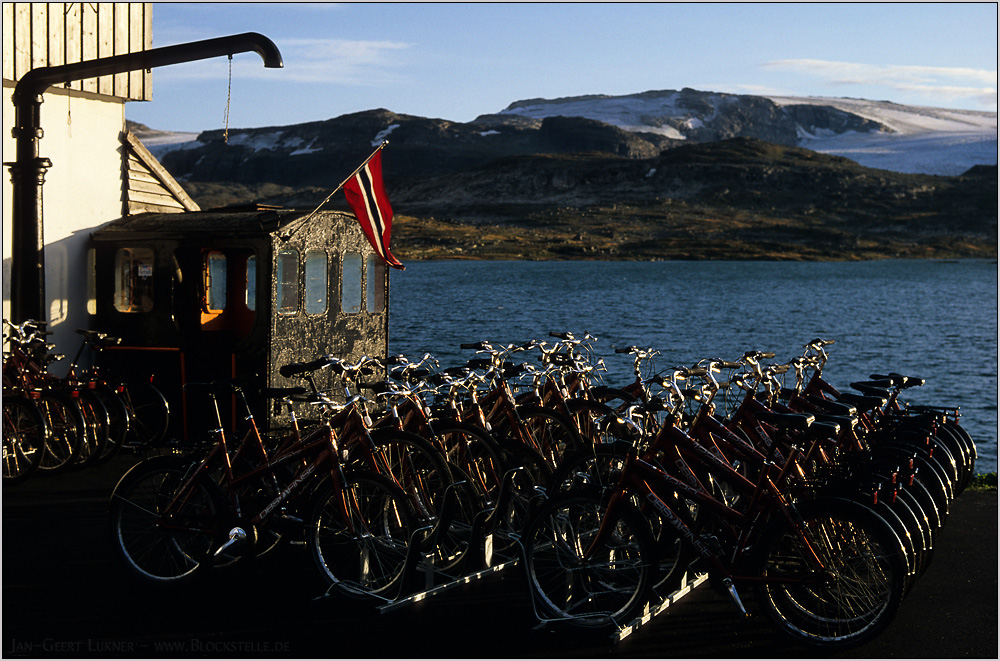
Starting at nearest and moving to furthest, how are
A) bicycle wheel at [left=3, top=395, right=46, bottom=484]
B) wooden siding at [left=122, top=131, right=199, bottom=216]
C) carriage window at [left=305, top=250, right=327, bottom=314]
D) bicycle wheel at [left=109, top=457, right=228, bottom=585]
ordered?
bicycle wheel at [left=109, top=457, right=228, bottom=585], bicycle wheel at [left=3, top=395, right=46, bottom=484], carriage window at [left=305, top=250, right=327, bottom=314], wooden siding at [left=122, top=131, right=199, bottom=216]

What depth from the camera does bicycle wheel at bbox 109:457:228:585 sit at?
5.18m

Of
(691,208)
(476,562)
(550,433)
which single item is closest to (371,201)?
(550,433)

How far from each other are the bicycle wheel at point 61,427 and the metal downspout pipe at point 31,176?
6.45ft

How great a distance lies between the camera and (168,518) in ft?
17.1

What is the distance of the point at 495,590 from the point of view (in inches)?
209

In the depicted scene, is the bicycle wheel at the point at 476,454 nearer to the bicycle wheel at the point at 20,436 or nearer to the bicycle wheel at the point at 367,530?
the bicycle wheel at the point at 367,530

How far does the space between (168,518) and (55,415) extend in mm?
3505

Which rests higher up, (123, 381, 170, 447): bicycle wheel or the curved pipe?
Answer: the curved pipe

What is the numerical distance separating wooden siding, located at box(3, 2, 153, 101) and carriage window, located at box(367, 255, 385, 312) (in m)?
3.65

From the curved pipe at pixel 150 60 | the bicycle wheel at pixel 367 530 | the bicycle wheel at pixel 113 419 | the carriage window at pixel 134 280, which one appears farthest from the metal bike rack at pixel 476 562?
the carriage window at pixel 134 280

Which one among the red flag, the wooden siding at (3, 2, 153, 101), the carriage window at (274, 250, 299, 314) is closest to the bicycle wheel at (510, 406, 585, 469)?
the red flag

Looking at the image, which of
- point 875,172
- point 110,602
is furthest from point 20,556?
point 875,172

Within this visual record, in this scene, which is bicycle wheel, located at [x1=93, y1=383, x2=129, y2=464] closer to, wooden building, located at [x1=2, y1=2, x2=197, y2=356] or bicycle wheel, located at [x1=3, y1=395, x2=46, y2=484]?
bicycle wheel, located at [x1=3, y1=395, x2=46, y2=484]

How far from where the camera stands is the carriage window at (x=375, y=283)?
33.0ft
